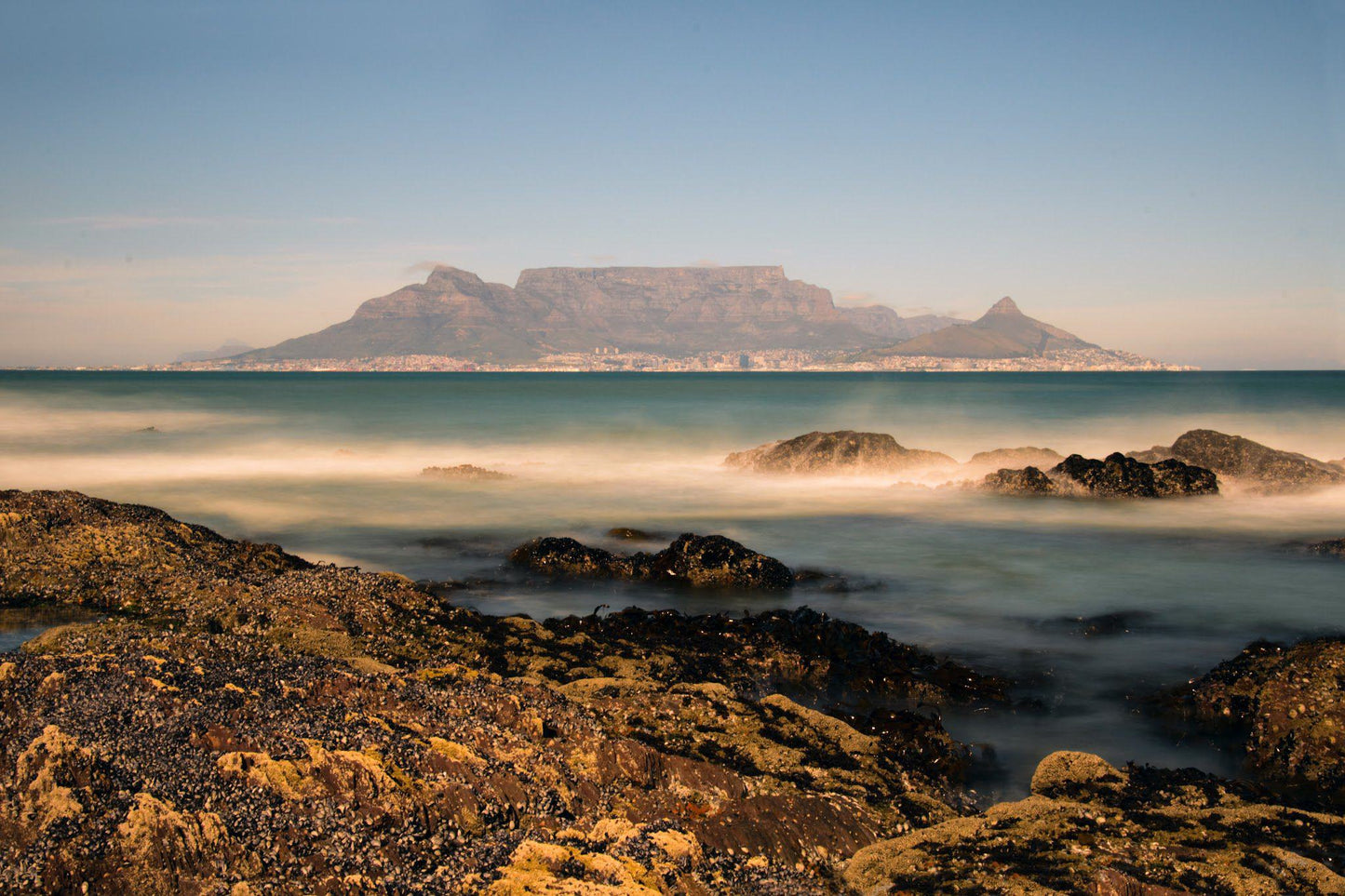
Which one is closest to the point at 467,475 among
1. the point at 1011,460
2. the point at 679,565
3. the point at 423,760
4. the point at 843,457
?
the point at 843,457

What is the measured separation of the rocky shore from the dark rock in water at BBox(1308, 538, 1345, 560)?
8.17m

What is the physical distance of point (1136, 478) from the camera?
20438 millimetres

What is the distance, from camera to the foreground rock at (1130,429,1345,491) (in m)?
22.0

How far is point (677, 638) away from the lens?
9.18 m

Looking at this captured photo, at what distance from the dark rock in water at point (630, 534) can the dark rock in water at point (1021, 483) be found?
9473mm

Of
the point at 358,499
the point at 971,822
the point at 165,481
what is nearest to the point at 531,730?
the point at 971,822

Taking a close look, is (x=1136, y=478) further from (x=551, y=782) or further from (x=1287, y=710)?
(x=551, y=782)

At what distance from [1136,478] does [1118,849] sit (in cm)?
1821

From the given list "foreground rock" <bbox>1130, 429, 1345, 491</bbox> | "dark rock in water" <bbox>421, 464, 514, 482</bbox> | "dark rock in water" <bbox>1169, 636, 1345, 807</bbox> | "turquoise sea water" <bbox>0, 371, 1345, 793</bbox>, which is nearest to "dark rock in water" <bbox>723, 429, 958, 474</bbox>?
"turquoise sea water" <bbox>0, 371, 1345, 793</bbox>

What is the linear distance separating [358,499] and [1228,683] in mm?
17503

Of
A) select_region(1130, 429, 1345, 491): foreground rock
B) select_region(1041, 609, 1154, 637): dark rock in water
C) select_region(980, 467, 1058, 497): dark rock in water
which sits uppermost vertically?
select_region(1130, 429, 1345, 491): foreground rock

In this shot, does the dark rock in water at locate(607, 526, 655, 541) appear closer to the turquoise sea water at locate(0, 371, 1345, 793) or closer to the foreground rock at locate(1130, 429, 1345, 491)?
the turquoise sea water at locate(0, 371, 1345, 793)

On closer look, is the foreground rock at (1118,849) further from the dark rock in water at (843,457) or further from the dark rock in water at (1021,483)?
the dark rock in water at (843,457)

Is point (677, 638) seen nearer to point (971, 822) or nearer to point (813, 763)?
point (813, 763)
